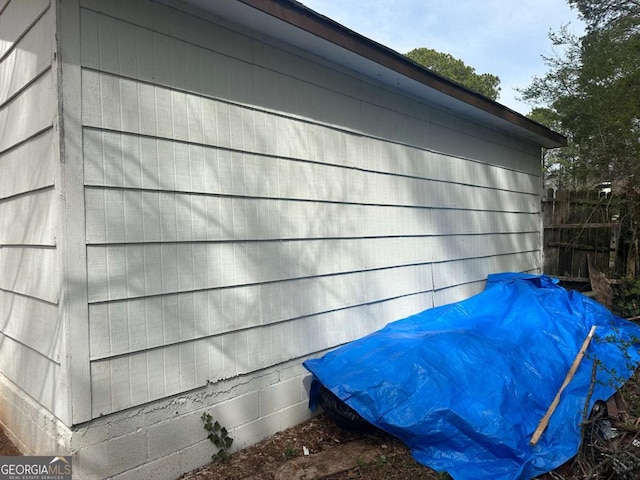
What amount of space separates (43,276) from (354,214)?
2404 mm

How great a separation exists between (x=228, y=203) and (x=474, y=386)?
204 centimetres

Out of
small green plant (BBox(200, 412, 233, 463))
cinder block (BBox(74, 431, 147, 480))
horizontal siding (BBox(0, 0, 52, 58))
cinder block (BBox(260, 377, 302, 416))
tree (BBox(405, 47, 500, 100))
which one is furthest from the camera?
tree (BBox(405, 47, 500, 100))

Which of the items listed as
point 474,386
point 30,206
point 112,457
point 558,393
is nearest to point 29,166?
point 30,206

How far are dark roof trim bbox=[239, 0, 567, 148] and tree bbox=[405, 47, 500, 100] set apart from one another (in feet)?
74.3

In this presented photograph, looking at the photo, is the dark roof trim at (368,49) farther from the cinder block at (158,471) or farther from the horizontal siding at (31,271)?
the cinder block at (158,471)

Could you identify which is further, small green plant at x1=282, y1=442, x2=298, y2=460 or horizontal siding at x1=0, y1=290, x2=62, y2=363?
small green plant at x1=282, y1=442, x2=298, y2=460

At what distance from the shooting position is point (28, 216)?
2.62 metres

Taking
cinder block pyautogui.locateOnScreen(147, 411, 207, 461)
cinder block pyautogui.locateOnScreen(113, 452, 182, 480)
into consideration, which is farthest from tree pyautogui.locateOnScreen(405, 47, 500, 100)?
cinder block pyautogui.locateOnScreen(113, 452, 182, 480)

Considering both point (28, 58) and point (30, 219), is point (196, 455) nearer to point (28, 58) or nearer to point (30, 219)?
point (30, 219)

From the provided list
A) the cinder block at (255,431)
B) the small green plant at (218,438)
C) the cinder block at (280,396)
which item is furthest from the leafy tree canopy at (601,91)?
the small green plant at (218,438)

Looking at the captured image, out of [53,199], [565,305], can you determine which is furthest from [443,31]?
[53,199]

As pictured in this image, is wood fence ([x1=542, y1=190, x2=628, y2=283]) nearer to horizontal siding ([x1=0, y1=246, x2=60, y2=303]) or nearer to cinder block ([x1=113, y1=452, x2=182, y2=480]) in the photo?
cinder block ([x1=113, y1=452, x2=182, y2=480])

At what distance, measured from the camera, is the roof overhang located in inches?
113

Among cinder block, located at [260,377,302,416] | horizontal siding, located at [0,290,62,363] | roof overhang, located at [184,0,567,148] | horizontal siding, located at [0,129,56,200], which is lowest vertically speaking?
cinder block, located at [260,377,302,416]
